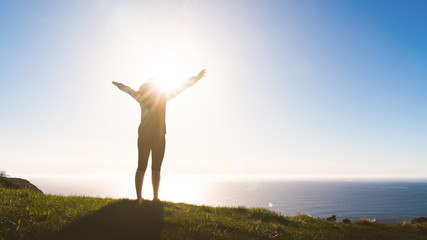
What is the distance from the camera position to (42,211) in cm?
503

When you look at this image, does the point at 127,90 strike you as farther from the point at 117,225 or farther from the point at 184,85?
the point at 117,225

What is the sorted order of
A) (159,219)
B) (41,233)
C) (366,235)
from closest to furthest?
(41,233) < (159,219) < (366,235)

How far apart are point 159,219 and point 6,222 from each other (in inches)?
112

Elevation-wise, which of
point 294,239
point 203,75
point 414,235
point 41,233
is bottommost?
point 414,235

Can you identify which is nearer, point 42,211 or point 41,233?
point 41,233

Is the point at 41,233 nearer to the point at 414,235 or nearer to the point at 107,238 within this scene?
the point at 107,238

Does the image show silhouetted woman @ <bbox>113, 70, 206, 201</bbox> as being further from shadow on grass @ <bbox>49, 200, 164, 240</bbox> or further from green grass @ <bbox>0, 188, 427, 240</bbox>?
shadow on grass @ <bbox>49, 200, 164, 240</bbox>

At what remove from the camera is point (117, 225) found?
465 centimetres

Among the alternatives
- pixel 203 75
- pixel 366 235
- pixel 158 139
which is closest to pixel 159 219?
pixel 158 139

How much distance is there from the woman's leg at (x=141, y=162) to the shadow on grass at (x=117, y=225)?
1.04 metres

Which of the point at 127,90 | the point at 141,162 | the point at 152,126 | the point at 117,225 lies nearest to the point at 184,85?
the point at 152,126

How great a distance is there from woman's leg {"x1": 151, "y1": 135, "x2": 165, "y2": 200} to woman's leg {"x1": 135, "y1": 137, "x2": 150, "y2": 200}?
0.26m

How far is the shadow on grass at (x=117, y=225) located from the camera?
4.11 metres

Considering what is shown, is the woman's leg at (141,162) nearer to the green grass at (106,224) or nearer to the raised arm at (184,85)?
the green grass at (106,224)
